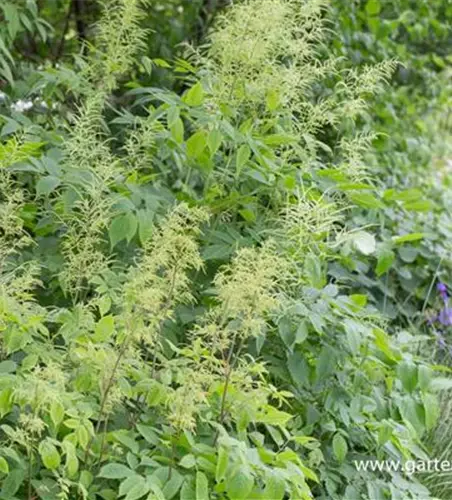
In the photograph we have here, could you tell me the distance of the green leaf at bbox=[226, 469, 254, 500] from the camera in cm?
205

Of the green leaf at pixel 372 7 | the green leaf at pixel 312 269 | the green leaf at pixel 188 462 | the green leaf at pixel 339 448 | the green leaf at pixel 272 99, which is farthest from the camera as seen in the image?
the green leaf at pixel 372 7

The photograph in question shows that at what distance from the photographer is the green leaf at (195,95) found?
2863 millimetres

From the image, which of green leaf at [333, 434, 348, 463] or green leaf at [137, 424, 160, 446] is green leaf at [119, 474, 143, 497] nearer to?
green leaf at [137, 424, 160, 446]

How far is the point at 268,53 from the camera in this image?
3049mm

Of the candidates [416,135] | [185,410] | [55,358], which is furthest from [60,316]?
[416,135]

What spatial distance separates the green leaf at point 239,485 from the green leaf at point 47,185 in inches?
39.0

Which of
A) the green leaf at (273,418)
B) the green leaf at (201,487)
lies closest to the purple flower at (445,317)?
the green leaf at (273,418)

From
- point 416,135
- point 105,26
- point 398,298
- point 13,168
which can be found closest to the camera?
point 13,168

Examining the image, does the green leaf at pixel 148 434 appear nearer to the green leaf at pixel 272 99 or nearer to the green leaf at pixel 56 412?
the green leaf at pixel 56 412

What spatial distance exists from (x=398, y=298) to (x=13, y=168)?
6.67 feet

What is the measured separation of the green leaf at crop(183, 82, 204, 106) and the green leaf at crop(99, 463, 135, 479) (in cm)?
114

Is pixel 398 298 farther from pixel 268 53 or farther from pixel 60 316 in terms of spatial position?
pixel 60 316

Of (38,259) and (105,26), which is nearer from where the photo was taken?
(38,259)

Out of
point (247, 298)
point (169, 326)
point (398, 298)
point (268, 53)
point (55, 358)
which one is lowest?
point (398, 298)
